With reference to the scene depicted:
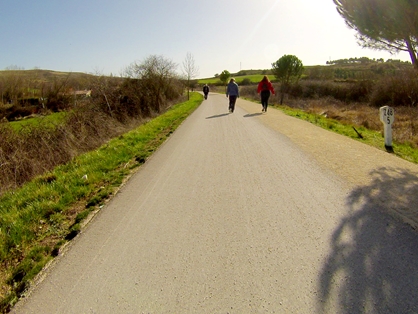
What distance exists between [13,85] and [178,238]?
34.9 m

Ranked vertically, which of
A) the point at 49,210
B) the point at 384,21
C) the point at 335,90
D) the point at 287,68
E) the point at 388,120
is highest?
the point at 287,68

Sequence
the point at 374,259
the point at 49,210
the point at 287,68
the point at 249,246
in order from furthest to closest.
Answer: the point at 287,68 < the point at 49,210 < the point at 249,246 < the point at 374,259

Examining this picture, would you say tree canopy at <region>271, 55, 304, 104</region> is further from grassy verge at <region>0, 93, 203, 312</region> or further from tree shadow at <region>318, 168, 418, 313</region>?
tree shadow at <region>318, 168, 418, 313</region>

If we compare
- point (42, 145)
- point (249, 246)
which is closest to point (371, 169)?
point (249, 246)

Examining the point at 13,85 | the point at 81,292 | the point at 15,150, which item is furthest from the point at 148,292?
the point at 13,85

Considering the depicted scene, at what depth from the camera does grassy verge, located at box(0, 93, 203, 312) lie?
8.73 feet

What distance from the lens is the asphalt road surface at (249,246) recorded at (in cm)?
208

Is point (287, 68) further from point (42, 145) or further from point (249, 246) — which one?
point (249, 246)

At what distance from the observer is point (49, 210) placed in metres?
3.85

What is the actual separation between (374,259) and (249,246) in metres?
1.23

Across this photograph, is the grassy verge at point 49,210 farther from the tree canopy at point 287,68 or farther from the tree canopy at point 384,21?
the tree canopy at point 287,68

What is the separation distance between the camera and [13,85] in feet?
92.7

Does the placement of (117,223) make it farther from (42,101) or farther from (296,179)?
(42,101)

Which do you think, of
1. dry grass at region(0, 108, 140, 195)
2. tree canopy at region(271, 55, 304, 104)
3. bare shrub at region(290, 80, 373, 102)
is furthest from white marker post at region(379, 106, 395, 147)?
bare shrub at region(290, 80, 373, 102)
